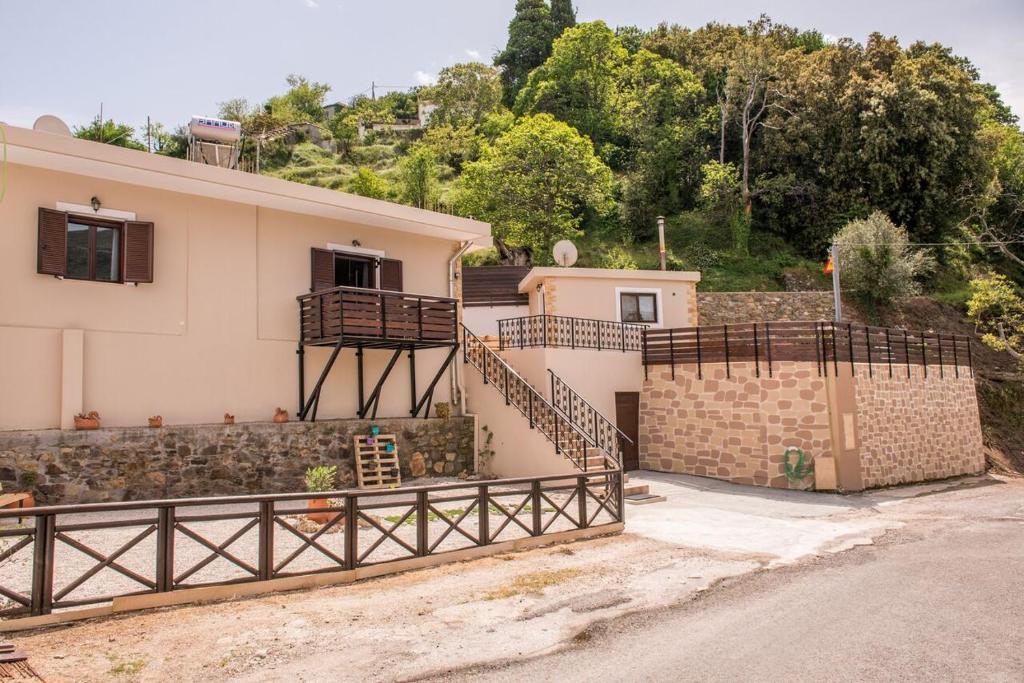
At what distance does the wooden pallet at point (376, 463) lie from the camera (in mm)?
13641

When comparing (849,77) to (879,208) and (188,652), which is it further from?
(188,652)

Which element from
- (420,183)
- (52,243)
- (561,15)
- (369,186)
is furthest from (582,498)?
(561,15)

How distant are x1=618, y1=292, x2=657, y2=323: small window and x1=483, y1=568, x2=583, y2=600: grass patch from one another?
12444 mm

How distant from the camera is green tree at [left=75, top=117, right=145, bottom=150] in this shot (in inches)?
1637

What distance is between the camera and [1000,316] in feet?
98.9

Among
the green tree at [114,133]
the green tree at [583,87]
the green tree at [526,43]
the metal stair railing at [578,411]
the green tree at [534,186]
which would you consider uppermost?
the green tree at [526,43]

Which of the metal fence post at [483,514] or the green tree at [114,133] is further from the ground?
the green tree at [114,133]

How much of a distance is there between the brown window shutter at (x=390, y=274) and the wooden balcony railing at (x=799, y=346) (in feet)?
22.1

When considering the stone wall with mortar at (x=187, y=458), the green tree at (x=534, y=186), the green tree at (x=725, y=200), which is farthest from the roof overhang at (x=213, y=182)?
the green tree at (x=725, y=200)

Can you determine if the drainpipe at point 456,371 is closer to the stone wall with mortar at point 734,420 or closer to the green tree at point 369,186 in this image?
the stone wall with mortar at point 734,420

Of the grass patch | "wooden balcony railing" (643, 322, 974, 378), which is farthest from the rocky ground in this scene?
"wooden balcony railing" (643, 322, 974, 378)

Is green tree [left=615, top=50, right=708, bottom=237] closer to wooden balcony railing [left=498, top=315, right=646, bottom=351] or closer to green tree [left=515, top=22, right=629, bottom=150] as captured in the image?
green tree [left=515, top=22, right=629, bottom=150]

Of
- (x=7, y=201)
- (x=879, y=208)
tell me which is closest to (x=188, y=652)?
(x=7, y=201)

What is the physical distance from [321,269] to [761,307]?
1989 cm
